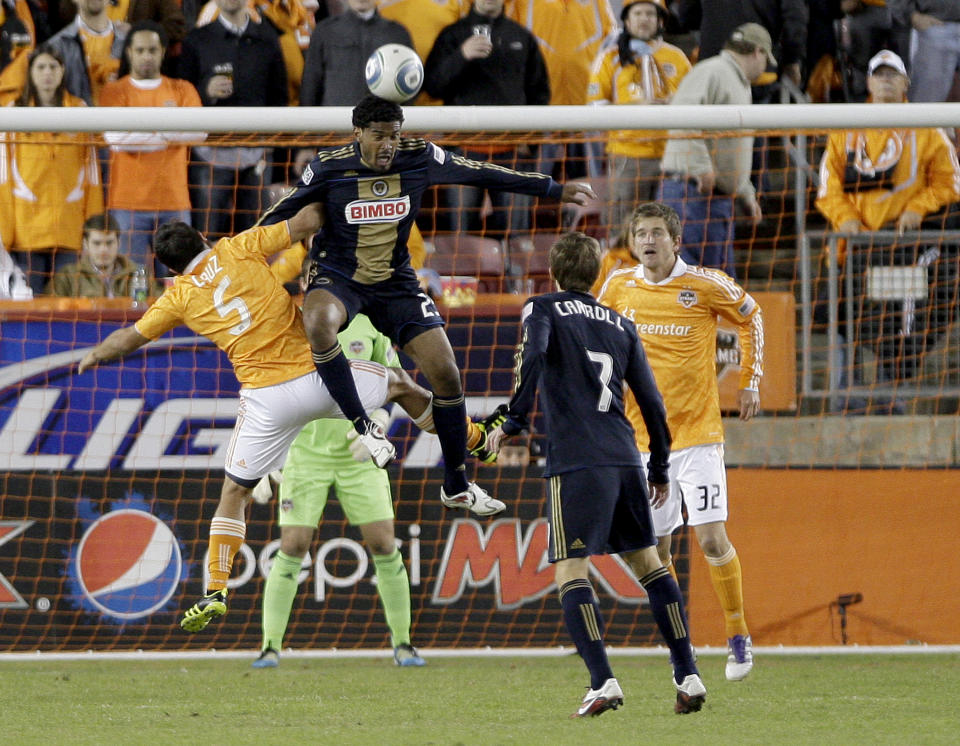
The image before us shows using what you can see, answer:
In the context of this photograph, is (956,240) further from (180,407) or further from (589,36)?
(180,407)

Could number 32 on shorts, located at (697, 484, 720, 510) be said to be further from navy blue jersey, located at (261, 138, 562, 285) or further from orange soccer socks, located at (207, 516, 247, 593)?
orange soccer socks, located at (207, 516, 247, 593)

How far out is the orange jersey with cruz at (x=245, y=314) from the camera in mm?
7500

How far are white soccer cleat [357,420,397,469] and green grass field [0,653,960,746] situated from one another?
117 centimetres

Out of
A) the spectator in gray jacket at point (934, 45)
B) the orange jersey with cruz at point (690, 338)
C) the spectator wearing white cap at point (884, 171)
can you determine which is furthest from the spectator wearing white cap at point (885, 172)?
the orange jersey with cruz at point (690, 338)

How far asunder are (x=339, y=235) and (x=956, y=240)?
15.1ft

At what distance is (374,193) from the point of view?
711 centimetres

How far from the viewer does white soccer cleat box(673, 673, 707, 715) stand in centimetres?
628

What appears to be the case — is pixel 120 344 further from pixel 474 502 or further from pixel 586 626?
pixel 586 626

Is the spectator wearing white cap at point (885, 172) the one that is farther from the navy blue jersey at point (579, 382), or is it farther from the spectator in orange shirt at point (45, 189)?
the spectator in orange shirt at point (45, 189)

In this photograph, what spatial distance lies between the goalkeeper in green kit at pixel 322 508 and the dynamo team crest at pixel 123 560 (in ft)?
3.29

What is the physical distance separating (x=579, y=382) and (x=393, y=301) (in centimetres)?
137

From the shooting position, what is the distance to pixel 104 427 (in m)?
9.58

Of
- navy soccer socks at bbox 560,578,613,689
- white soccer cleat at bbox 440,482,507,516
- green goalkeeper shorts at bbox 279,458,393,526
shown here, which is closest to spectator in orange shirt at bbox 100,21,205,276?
green goalkeeper shorts at bbox 279,458,393,526

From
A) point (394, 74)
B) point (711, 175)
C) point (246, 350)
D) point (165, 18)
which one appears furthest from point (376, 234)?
point (165, 18)
